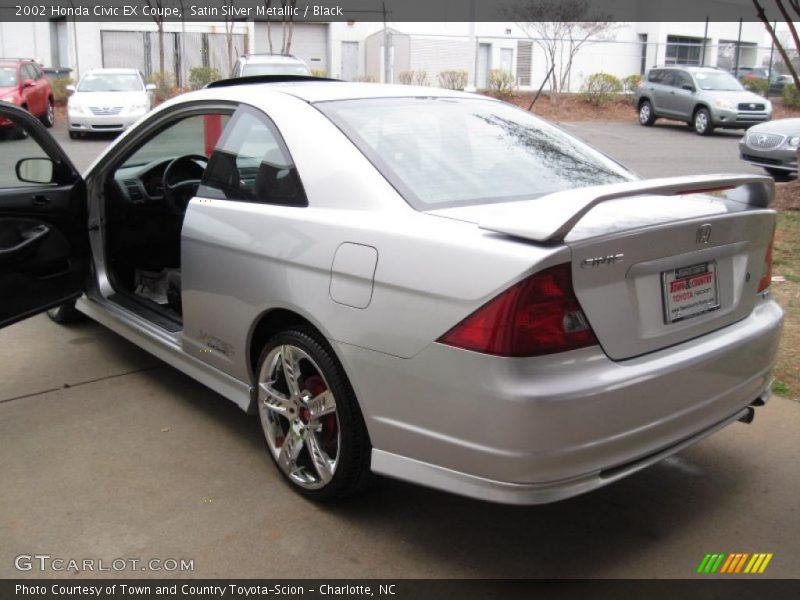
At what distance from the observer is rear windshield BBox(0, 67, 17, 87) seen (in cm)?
1883

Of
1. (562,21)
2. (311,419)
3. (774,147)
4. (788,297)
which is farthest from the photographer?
(562,21)

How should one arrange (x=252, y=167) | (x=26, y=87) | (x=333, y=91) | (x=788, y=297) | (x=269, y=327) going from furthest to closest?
1. (x=26, y=87)
2. (x=788, y=297)
3. (x=333, y=91)
4. (x=252, y=167)
5. (x=269, y=327)

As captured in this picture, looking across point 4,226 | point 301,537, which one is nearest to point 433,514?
point 301,537

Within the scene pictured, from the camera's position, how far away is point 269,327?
3.54m

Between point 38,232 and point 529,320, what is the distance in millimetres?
2970

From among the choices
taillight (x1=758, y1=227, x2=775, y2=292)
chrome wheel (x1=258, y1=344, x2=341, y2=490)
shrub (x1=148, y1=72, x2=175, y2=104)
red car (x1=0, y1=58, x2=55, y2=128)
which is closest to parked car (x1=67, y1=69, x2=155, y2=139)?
red car (x1=0, y1=58, x2=55, y2=128)

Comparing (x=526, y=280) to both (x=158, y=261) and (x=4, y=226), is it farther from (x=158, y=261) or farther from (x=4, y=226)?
(x=158, y=261)

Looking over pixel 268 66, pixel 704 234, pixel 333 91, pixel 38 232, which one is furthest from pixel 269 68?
pixel 704 234

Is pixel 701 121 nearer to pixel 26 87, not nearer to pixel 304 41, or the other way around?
pixel 26 87

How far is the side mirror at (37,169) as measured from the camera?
4.52 m

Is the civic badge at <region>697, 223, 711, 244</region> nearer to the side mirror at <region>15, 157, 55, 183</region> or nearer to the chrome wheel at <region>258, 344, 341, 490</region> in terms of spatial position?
the chrome wheel at <region>258, 344, 341, 490</region>

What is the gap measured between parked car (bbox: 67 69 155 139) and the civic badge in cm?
1692

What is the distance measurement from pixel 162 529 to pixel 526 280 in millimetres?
1736

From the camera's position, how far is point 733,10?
40688 millimetres
